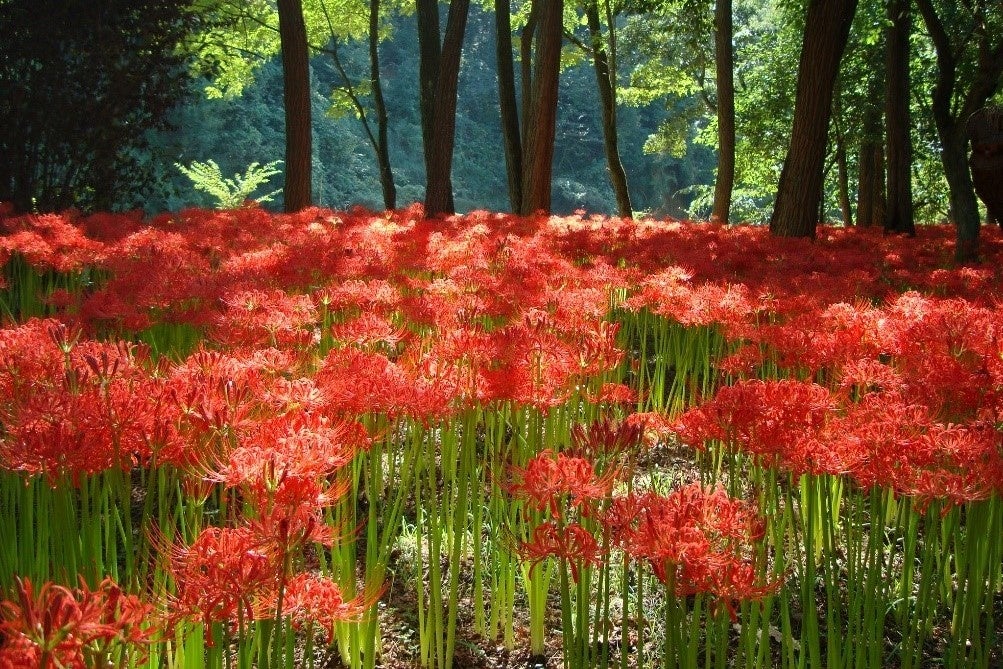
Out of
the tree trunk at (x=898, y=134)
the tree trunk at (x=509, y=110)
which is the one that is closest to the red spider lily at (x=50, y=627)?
the tree trunk at (x=898, y=134)

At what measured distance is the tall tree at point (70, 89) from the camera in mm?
10086

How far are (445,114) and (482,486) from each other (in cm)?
1006

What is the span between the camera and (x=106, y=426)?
1486mm

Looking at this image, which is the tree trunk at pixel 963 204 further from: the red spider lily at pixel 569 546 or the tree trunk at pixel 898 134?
the red spider lily at pixel 569 546

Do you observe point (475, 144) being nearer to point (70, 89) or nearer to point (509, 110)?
point (509, 110)

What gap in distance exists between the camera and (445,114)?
11789 millimetres

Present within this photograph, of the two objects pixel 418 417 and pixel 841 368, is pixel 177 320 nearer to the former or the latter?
pixel 418 417

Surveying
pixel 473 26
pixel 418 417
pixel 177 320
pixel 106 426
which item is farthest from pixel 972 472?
pixel 473 26

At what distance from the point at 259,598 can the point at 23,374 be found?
115 centimetres

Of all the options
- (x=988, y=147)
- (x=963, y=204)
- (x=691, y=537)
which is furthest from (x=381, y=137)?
(x=691, y=537)

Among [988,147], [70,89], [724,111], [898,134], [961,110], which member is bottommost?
[988,147]

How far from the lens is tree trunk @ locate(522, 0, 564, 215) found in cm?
1166

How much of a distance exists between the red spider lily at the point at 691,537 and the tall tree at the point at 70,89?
10972mm

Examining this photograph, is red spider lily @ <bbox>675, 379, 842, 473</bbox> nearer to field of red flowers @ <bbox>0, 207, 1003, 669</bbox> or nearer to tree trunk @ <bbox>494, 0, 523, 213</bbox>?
field of red flowers @ <bbox>0, 207, 1003, 669</bbox>
